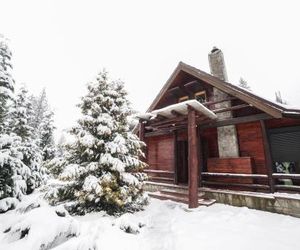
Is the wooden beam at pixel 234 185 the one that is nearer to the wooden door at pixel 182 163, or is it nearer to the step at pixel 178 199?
the step at pixel 178 199

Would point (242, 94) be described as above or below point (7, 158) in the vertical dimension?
above

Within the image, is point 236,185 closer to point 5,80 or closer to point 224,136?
point 224,136

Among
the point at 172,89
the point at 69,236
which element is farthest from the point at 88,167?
the point at 172,89

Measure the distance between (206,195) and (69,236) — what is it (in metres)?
6.67

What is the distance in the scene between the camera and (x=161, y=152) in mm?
14242

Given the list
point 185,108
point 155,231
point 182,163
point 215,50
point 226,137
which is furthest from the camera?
point 182,163

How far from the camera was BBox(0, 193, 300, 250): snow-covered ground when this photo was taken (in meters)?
4.26

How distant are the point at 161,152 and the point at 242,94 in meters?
6.98

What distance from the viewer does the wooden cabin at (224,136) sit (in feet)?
27.4

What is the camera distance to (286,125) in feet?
29.9

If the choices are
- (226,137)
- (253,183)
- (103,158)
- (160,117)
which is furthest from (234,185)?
(103,158)

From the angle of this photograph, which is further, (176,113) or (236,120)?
(236,120)

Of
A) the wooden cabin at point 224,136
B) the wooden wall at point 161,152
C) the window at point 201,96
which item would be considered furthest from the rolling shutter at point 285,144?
the wooden wall at point 161,152

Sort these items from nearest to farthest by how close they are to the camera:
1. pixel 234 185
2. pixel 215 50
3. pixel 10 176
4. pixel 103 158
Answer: pixel 103 158 < pixel 10 176 < pixel 234 185 < pixel 215 50
